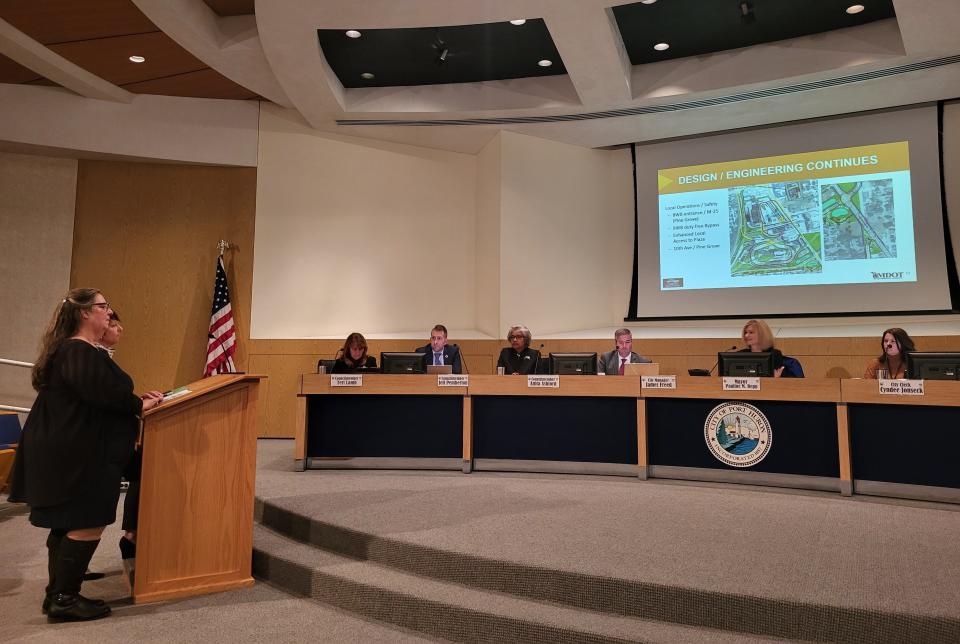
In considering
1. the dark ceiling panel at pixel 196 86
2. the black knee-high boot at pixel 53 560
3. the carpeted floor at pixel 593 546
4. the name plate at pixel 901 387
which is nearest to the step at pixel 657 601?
the carpeted floor at pixel 593 546

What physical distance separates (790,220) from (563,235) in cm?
253

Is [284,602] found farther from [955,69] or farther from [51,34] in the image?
[955,69]

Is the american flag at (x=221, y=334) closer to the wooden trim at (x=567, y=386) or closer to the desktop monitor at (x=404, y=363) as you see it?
the desktop monitor at (x=404, y=363)

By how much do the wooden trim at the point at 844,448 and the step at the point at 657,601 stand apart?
214cm

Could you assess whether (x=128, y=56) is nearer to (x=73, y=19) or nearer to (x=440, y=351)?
(x=73, y=19)

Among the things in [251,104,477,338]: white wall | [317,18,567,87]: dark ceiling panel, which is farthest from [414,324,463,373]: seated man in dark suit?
Result: [317,18,567,87]: dark ceiling panel

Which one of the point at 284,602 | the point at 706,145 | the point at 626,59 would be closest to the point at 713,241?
the point at 706,145

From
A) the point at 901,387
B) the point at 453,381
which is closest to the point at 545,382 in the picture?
the point at 453,381

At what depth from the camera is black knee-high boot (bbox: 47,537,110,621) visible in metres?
2.69

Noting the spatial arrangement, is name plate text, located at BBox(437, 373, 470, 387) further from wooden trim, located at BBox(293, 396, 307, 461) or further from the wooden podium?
the wooden podium

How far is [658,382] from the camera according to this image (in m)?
4.66

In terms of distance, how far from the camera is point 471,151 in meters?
8.35

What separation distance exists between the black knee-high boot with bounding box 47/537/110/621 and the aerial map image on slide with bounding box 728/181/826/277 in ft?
22.4

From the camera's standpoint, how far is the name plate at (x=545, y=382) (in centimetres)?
488
